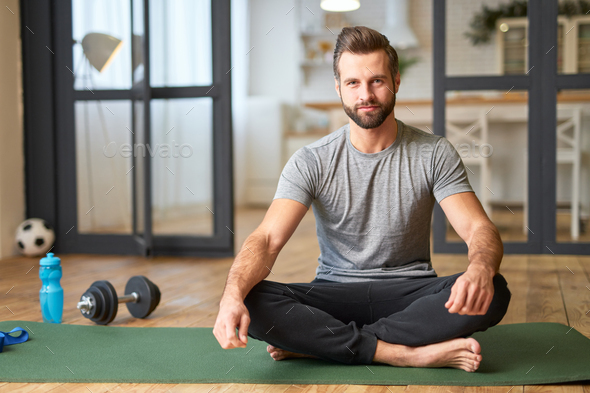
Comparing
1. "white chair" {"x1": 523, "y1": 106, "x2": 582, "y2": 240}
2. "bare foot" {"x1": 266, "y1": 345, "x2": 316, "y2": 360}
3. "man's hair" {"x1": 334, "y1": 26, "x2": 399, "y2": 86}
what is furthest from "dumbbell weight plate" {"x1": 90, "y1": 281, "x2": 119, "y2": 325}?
"white chair" {"x1": 523, "y1": 106, "x2": 582, "y2": 240}

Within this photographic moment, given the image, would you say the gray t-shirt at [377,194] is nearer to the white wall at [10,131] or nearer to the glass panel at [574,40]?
the glass panel at [574,40]

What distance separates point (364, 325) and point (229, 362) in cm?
35

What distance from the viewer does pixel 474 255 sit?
1210 millimetres

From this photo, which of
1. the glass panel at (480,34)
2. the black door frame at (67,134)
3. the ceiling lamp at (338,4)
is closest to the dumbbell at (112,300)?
the black door frame at (67,134)

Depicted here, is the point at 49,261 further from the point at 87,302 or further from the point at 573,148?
the point at 573,148

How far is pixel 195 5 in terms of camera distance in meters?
3.18

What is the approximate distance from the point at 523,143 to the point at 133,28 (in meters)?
2.72

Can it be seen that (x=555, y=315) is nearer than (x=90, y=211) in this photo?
Yes

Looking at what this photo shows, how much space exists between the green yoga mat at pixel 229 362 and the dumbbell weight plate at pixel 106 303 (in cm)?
6

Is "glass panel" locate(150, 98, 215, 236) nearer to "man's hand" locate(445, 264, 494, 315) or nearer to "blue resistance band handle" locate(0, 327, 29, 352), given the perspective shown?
"blue resistance band handle" locate(0, 327, 29, 352)

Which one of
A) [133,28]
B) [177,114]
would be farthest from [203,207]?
[133,28]

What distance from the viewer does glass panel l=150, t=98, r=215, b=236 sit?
3.20 m

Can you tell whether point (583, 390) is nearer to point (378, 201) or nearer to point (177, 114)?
point (378, 201)

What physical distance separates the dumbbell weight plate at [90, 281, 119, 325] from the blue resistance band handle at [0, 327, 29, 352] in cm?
22
